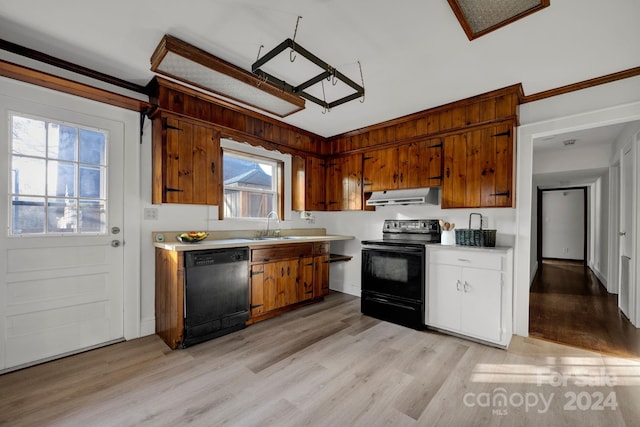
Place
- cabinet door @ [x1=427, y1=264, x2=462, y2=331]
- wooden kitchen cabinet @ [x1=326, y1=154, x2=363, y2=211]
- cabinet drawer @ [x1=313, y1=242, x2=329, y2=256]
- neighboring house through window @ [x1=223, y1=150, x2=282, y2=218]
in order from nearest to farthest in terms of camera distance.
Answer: cabinet door @ [x1=427, y1=264, x2=462, y2=331]
neighboring house through window @ [x1=223, y1=150, x2=282, y2=218]
cabinet drawer @ [x1=313, y1=242, x2=329, y2=256]
wooden kitchen cabinet @ [x1=326, y1=154, x2=363, y2=211]

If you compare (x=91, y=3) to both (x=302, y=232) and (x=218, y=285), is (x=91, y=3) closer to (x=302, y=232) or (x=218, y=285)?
(x=218, y=285)

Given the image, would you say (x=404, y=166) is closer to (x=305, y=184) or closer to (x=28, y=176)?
(x=305, y=184)

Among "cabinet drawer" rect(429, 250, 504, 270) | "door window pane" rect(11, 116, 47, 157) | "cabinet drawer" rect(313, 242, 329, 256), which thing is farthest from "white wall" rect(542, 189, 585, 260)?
"door window pane" rect(11, 116, 47, 157)

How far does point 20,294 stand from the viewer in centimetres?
229

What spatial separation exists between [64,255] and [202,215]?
4.15ft

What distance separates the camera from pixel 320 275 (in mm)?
3965

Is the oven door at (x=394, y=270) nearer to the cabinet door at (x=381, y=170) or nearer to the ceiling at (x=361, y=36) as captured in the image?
the cabinet door at (x=381, y=170)

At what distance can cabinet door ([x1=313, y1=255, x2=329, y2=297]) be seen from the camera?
12.8ft

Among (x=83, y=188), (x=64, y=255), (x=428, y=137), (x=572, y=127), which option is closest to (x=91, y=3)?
(x=83, y=188)

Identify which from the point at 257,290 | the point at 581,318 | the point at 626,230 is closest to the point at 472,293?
the point at 581,318

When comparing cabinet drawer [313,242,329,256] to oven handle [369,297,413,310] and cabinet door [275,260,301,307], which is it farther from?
oven handle [369,297,413,310]

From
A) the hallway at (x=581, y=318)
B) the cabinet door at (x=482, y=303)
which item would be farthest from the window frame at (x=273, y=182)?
the hallway at (x=581, y=318)

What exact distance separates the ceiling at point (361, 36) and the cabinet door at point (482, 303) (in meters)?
1.87

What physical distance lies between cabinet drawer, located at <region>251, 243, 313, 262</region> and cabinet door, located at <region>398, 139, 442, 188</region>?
149 cm
